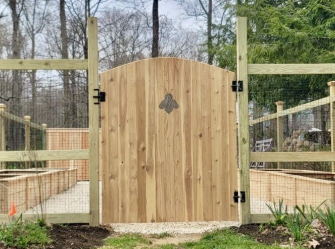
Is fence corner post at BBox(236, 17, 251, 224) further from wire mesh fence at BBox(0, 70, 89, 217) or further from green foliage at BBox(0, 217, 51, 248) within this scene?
green foliage at BBox(0, 217, 51, 248)

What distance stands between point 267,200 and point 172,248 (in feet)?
9.68

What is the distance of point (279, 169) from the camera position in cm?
609

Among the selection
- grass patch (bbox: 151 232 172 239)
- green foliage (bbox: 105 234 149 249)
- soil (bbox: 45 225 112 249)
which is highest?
soil (bbox: 45 225 112 249)

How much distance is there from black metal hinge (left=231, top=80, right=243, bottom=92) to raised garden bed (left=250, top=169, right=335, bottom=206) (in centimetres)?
140

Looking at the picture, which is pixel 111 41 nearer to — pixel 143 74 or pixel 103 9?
pixel 103 9

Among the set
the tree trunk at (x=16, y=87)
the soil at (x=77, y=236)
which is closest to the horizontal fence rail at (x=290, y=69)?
→ the soil at (x=77, y=236)

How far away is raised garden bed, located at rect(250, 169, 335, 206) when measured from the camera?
4644mm

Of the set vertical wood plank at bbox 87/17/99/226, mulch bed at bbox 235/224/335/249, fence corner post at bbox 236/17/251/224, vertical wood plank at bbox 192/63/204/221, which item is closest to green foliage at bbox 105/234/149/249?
vertical wood plank at bbox 87/17/99/226

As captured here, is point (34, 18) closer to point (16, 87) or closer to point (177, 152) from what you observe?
point (16, 87)

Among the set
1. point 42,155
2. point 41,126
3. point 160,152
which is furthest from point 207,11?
point 42,155

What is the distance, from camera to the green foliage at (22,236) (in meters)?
3.25

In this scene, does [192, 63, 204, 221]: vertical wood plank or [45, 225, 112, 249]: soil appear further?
[192, 63, 204, 221]: vertical wood plank

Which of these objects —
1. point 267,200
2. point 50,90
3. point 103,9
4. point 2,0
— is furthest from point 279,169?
point 2,0

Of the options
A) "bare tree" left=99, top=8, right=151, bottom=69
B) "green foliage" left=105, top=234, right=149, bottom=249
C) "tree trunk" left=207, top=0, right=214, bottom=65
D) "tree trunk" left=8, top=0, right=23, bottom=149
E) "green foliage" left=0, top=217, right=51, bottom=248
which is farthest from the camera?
"tree trunk" left=207, top=0, right=214, bottom=65
